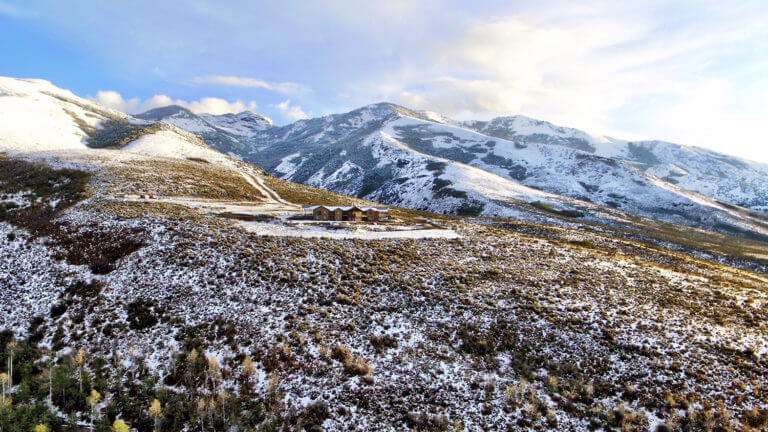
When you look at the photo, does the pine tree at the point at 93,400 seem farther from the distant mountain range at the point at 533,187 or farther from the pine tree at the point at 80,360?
the distant mountain range at the point at 533,187

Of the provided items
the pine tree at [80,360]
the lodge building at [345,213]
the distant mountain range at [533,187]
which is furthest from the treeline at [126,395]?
the distant mountain range at [533,187]

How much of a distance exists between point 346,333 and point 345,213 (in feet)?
95.8

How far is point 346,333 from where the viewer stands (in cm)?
2019

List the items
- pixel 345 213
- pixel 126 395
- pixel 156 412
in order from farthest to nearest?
1. pixel 345 213
2. pixel 126 395
3. pixel 156 412

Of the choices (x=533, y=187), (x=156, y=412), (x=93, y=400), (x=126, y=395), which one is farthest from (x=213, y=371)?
(x=533, y=187)

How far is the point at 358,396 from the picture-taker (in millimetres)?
15906

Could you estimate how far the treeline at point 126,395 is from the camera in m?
14.0

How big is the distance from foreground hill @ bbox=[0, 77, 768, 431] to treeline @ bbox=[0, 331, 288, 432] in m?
0.10

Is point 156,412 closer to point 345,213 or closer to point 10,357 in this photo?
point 10,357

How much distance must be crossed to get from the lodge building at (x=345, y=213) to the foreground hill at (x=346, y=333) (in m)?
13.7

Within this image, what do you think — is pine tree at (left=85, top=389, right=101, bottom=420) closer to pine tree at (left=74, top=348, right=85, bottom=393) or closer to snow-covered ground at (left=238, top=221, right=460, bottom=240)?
pine tree at (left=74, top=348, right=85, bottom=393)

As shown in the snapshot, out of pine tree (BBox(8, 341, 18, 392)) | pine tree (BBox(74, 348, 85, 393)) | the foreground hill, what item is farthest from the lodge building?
pine tree (BBox(8, 341, 18, 392))

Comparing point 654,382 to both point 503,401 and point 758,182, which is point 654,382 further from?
point 758,182

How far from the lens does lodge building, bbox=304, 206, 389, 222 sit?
152 ft
